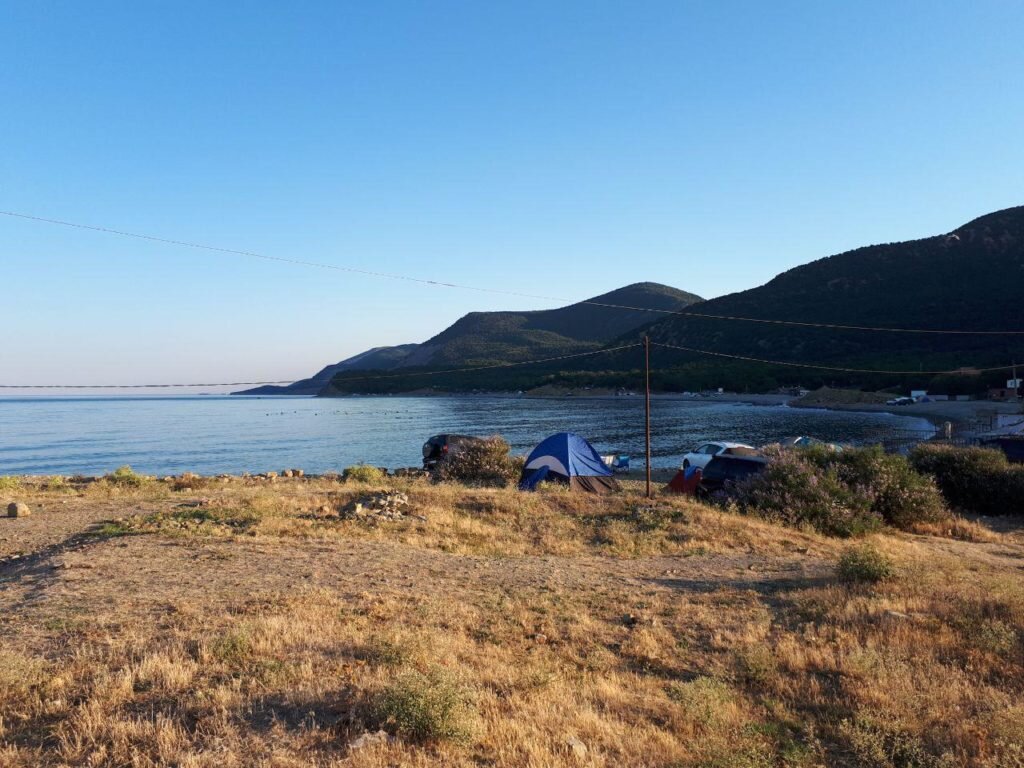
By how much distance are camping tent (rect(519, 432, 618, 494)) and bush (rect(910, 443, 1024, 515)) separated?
11.1 metres

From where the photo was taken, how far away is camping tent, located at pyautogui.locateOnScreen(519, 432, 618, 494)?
71.6 ft

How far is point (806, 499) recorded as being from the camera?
56.5 ft

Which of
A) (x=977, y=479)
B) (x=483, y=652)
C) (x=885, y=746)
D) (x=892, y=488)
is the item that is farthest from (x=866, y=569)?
(x=977, y=479)

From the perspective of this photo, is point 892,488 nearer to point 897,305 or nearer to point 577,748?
point 577,748

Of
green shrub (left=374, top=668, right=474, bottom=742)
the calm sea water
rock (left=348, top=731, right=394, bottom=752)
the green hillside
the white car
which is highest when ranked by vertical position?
the green hillside

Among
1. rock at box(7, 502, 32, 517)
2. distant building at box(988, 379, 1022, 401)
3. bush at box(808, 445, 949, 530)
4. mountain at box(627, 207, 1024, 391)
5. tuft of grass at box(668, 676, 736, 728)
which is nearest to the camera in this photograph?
tuft of grass at box(668, 676, 736, 728)

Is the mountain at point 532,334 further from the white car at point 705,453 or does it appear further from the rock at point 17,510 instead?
the rock at point 17,510

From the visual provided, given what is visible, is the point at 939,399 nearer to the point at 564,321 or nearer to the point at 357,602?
the point at 357,602

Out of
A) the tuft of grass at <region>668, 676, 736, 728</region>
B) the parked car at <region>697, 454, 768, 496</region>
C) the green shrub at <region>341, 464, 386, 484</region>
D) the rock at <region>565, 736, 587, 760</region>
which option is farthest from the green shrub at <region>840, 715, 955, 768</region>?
the green shrub at <region>341, 464, 386, 484</region>

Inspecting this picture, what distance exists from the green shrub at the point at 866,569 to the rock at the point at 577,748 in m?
7.49

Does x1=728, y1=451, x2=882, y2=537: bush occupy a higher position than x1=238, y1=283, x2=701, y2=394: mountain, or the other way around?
x1=238, y1=283, x2=701, y2=394: mountain

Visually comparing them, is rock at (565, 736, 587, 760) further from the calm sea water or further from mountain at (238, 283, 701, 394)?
mountain at (238, 283, 701, 394)

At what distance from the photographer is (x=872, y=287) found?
10212 centimetres

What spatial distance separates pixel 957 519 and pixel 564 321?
17662 centimetres
